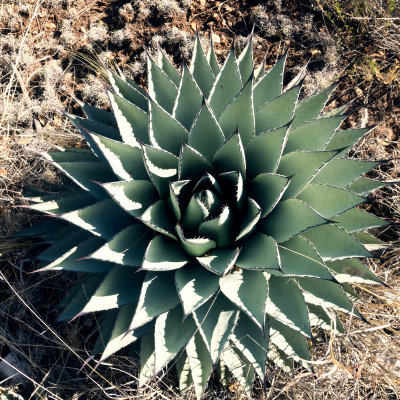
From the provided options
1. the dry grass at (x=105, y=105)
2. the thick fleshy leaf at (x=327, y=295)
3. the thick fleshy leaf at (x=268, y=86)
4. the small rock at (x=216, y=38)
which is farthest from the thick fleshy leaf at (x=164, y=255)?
the small rock at (x=216, y=38)

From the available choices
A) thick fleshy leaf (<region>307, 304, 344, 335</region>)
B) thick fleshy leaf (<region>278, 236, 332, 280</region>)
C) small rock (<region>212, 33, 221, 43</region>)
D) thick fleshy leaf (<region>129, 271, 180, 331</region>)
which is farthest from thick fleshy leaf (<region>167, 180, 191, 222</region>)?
small rock (<region>212, 33, 221, 43</region>)

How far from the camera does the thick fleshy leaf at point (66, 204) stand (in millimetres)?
1857

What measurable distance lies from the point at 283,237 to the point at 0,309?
2540 millimetres

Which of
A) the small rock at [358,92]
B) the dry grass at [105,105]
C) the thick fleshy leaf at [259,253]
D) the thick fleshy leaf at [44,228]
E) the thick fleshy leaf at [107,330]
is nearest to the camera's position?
the thick fleshy leaf at [259,253]

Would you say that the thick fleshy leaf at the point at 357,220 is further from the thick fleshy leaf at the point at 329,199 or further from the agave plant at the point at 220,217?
the thick fleshy leaf at the point at 329,199

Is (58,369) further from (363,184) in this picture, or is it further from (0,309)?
(363,184)

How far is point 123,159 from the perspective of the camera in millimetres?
1750

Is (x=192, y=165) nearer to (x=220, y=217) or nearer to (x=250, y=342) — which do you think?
(x=220, y=217)

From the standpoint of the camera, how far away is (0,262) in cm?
290

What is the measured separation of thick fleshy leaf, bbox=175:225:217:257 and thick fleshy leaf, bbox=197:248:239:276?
4cm

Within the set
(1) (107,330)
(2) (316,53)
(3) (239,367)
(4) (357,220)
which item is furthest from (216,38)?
(3) (239,367)

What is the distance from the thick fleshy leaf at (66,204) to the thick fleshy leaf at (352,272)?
4.77ft

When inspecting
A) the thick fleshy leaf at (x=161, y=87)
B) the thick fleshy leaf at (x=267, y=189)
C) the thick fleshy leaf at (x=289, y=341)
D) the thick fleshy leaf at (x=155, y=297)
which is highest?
the thick fleshy leaf at (x=161, y=87)

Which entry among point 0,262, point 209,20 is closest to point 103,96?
point 209,20
